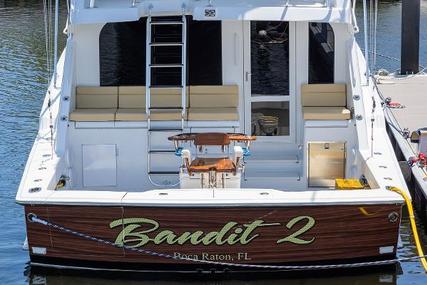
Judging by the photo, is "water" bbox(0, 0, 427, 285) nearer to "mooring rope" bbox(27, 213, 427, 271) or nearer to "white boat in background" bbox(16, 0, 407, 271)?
"mooring rope" bbox(27, 213, 427, 271)

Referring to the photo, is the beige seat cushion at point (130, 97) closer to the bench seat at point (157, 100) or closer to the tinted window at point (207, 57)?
the bench seat at point (157, 100)

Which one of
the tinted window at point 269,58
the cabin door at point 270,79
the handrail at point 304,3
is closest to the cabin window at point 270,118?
the cabin door at point 270,79

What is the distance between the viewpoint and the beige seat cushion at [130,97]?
10359 mm

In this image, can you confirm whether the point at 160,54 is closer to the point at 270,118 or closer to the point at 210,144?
the point at 270,118

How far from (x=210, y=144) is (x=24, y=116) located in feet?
29.3

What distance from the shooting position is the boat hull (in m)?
8.23

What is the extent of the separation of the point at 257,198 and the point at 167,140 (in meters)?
2.10

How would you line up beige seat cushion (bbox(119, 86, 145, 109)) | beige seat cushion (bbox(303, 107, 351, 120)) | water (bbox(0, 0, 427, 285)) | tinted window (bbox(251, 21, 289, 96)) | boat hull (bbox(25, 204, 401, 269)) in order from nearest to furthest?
boat hull (bbox(25, 204, 401, 269)) < water (bbox(0, 0, 427, 285)) < beige seat cushion (bbox(303, 107, 351, 120)) < beige seat cushion (bbox(119, 86, 145, 109)) < tinted window (bbox(251, 21, 289, 96))

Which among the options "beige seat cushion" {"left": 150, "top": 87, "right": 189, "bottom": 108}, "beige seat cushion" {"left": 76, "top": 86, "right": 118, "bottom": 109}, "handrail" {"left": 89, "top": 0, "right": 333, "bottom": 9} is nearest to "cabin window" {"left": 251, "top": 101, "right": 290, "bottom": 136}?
"beige seat cushion" {"left": 150, "top": 87, "right": 189, "bottom": 108}

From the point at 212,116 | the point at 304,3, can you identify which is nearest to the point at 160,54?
the point at 212,116

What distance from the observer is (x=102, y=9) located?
9961 mm

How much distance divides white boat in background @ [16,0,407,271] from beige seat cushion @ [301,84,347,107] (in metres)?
0.02

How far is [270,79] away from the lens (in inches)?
413

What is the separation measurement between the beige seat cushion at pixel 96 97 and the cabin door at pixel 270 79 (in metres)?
1.54
